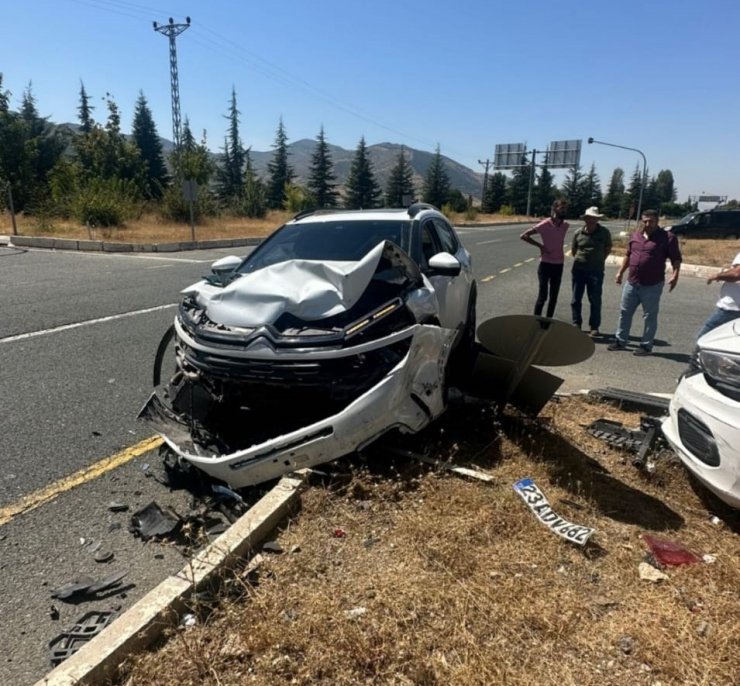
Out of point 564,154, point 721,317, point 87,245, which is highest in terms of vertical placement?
point 564,154

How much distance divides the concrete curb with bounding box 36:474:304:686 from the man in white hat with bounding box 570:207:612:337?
19.6 feet

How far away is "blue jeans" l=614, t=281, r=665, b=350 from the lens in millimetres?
6871

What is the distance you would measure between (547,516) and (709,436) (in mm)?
893

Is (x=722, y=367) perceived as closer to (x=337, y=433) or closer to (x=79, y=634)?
(x=337, y=433)

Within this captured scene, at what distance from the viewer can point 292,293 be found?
329 centimetres

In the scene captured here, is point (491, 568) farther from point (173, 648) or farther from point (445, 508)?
point (173, 648)

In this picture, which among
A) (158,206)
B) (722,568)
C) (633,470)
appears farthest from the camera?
(158,206)

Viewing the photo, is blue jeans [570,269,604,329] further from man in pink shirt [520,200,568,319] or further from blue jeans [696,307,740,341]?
blue jeans [696,307,740,341]

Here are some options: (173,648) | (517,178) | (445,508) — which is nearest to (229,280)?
(445,508)

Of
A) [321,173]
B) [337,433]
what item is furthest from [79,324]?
[321,173]

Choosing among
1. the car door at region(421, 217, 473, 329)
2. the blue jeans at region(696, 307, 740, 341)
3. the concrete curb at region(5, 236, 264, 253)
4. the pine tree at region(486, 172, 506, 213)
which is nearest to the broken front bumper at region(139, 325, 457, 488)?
the car door at region(421, 217, 473, 329)

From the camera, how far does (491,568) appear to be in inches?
98.3

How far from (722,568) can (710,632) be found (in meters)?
0.51

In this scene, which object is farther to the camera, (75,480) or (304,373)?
(75,480)
